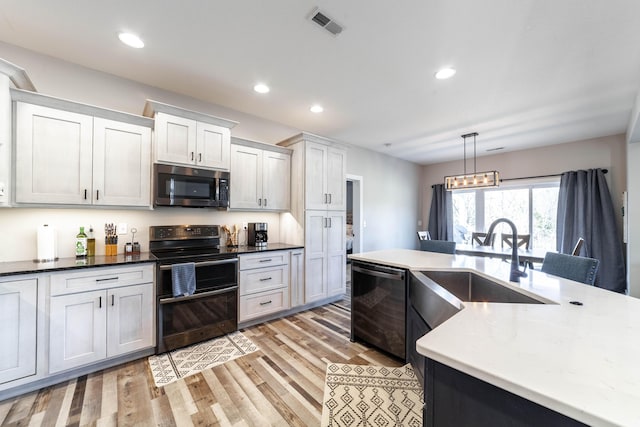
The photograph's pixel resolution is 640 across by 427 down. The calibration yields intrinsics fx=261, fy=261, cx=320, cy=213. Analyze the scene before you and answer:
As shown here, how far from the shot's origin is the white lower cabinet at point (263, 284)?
3.06m

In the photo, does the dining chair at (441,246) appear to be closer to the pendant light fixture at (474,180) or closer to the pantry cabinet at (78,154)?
the pendant light fixture at (474,180)

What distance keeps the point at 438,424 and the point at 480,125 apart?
14.1 feet

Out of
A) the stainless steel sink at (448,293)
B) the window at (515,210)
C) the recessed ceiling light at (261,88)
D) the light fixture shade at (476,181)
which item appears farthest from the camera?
the window at (515,210)

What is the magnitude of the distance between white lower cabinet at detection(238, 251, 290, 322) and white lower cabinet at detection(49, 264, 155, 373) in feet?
3.04

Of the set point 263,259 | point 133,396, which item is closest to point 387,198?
point 263,259

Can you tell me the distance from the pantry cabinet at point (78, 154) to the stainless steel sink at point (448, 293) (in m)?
2.73

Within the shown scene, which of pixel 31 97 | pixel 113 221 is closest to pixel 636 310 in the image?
pixel 113 221

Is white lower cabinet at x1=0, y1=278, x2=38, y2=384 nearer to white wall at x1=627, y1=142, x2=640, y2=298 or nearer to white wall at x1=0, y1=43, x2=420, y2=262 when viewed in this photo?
white wall at x1=0, y1=43, x2=420, y2=262

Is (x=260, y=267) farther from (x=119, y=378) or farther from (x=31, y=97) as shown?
(x=31, y=97)

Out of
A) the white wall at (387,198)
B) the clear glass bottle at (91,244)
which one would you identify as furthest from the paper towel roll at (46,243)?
the white wall at (387,198)

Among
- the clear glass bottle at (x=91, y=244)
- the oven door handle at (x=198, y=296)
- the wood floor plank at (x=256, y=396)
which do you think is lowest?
the wood floor plank at (x=256, y=396)

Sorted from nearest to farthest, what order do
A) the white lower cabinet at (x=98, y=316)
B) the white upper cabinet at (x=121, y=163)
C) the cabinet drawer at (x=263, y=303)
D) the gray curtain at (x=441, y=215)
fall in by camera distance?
1. the white lower cabinet at (x=98, y=316)
2. the white upper cabinet at (x=121, y=163)
3. the cabinet drawer at (x=263, y=303)
4. the gray curtain at (x=441, y=215)

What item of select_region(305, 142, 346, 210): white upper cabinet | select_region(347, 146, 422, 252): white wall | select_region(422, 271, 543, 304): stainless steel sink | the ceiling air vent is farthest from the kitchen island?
select_region(347, 146, 422, 252): white wall

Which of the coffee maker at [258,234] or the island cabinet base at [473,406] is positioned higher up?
the coffee maker at [258,234]
